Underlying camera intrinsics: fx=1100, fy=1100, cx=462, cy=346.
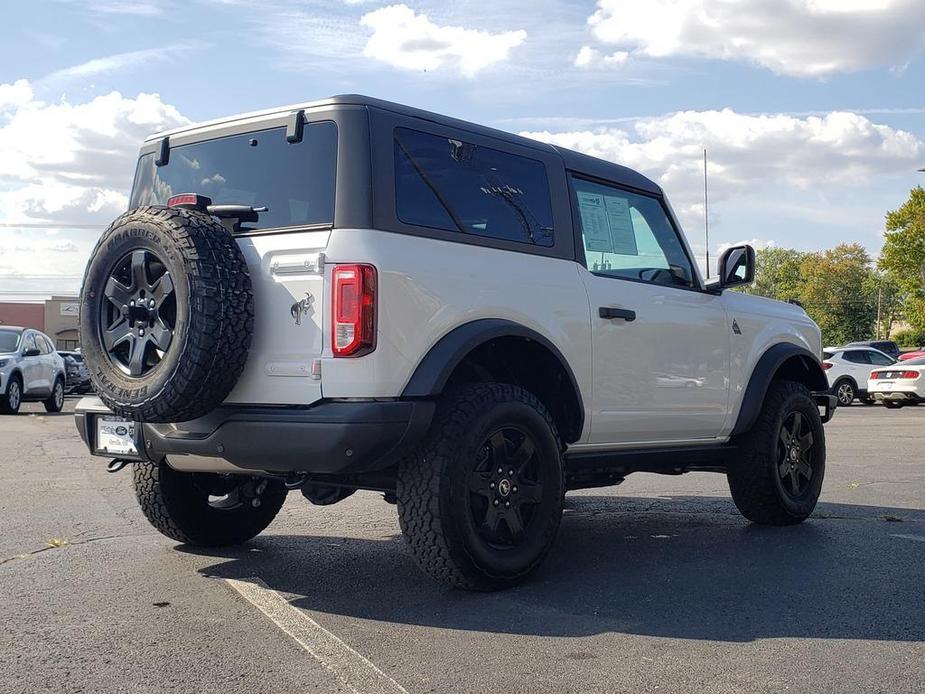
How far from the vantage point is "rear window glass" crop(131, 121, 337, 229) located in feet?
15.7

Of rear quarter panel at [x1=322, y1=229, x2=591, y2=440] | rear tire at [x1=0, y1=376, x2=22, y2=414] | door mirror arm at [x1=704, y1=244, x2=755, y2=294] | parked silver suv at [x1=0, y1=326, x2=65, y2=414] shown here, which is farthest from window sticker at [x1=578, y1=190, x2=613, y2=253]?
rear tire at [x1=0, y1=376, x2=22, y2=414]

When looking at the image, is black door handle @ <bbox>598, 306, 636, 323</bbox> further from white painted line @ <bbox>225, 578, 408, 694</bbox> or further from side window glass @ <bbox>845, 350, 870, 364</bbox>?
side window glass @ <bbox>845, 350, 870, 364</bbox>

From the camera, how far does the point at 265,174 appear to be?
506 centimetres

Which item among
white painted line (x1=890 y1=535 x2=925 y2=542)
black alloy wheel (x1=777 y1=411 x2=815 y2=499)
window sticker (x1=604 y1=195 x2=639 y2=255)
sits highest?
window sticker (x1=604 y1=195 x2=639 y2=255)

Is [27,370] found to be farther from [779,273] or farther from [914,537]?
[779,273]

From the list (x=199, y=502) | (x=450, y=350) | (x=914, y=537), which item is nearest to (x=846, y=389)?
(x=914, y=537)

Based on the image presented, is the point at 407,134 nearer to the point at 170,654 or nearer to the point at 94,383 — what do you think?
the point at 94,383

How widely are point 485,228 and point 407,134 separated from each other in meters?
0.59

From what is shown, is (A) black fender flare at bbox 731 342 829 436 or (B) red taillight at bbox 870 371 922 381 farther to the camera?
(B) red taillight at bbox 870 371 922 381

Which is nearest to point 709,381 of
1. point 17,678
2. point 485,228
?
point 485,228

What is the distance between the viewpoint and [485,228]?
521 cm

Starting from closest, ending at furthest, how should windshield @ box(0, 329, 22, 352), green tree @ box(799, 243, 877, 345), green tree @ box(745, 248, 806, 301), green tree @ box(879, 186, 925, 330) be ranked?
1. windshield @ box(0, 329, 22, 352)
2. green tree @ box(879, 186, 925, 330)
3. green tree @ box(799, 243, 877, 345)
4. green tree @ box(745, 248, 806, 301)

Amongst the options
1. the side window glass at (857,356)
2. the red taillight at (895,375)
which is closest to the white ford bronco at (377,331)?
the red taillight at (895,375)

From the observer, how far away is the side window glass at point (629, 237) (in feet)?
19.5
